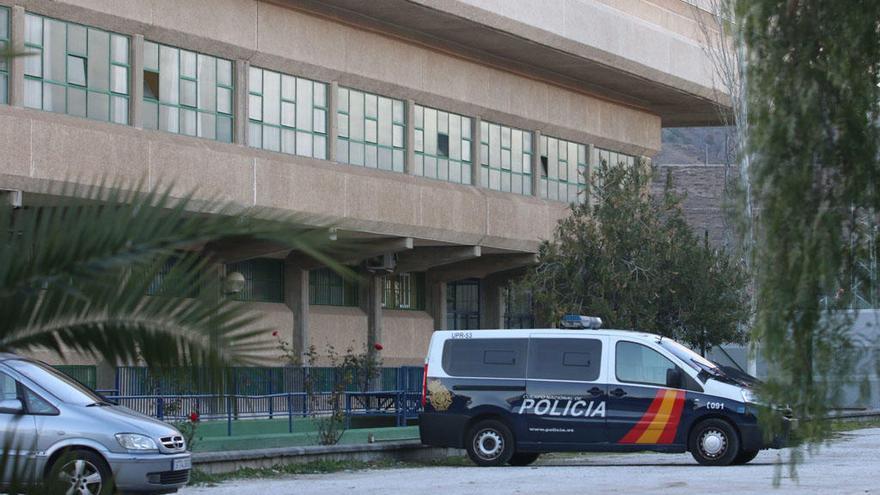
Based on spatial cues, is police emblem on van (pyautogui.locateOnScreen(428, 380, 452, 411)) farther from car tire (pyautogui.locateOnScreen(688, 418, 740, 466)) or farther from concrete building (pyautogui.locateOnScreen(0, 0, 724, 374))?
car tire (pyautogui.locateOnScreen(688, 418, 740, 466))

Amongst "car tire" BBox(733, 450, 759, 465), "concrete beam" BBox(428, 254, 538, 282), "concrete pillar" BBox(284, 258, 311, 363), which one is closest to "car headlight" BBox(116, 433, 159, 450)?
"car tire" BBox(733, 450, 759, 465)

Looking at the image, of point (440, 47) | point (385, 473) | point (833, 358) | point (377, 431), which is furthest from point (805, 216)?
point (440, 47)

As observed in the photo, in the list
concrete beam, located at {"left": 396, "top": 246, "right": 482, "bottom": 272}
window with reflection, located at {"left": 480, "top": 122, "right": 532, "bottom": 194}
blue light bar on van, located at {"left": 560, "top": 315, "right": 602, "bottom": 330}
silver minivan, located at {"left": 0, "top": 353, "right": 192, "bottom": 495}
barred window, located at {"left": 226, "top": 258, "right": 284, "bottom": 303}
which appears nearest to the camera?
silver minivan, located at {"left": 0, "top": 353, "right": 192, "bottom": 495}

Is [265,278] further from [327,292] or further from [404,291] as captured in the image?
[404,291]

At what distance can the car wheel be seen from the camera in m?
22.5

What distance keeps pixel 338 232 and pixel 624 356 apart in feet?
60.7

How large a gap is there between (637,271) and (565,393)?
11112mm

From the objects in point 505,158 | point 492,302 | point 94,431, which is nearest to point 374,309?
point 505,158

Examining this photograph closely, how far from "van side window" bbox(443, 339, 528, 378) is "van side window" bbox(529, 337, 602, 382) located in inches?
6.9

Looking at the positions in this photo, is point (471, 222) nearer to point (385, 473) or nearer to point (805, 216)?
point (385, 473)

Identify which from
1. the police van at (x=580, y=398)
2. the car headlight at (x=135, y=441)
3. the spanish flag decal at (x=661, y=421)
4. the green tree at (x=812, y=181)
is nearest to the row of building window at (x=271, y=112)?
the car headlight at (x=135, y=441)

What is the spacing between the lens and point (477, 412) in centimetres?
2280

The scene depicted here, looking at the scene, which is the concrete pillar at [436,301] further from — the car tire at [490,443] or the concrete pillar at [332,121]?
the car tire at [490,443]

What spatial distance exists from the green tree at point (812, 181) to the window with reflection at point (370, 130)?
2655 cm
